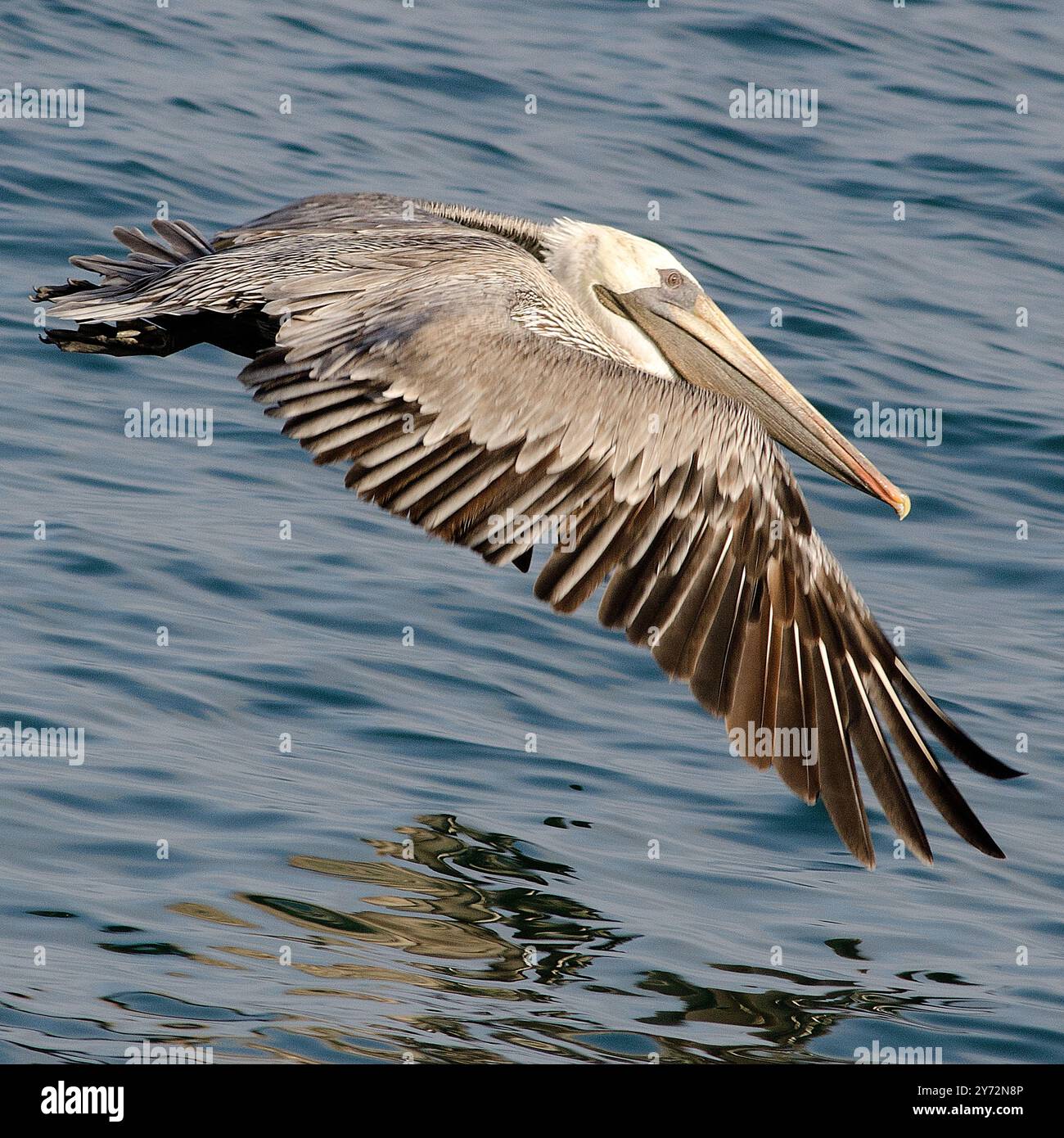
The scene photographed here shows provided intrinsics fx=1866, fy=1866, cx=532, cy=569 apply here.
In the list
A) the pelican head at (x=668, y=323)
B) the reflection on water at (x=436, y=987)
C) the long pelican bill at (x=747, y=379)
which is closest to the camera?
the reflection on water at (x=436, y=987)

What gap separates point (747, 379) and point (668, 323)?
16.7 inches

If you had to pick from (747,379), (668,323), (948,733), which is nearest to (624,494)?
(948,733)

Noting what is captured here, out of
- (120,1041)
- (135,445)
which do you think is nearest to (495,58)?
(135,445)

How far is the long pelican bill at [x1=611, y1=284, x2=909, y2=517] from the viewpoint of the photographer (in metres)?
6.73

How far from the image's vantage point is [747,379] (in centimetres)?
705

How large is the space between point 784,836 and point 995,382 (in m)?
4.96

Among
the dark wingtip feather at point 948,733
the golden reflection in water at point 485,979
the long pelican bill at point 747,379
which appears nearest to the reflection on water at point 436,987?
the golden reflection in water at point 485,979

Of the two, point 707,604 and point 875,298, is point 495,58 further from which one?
point 707,604

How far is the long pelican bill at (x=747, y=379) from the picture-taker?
6.73 meters

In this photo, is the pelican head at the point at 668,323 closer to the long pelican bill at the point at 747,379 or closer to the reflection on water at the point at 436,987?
the long pelican bill at the point at 747,379

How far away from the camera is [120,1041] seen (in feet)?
15.9

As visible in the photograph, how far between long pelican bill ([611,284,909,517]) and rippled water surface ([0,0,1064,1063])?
1242 millimetres

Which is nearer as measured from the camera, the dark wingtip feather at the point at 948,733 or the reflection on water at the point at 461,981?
the reflection on water at the point at 461,981

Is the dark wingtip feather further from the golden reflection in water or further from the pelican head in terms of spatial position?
the pelican head
